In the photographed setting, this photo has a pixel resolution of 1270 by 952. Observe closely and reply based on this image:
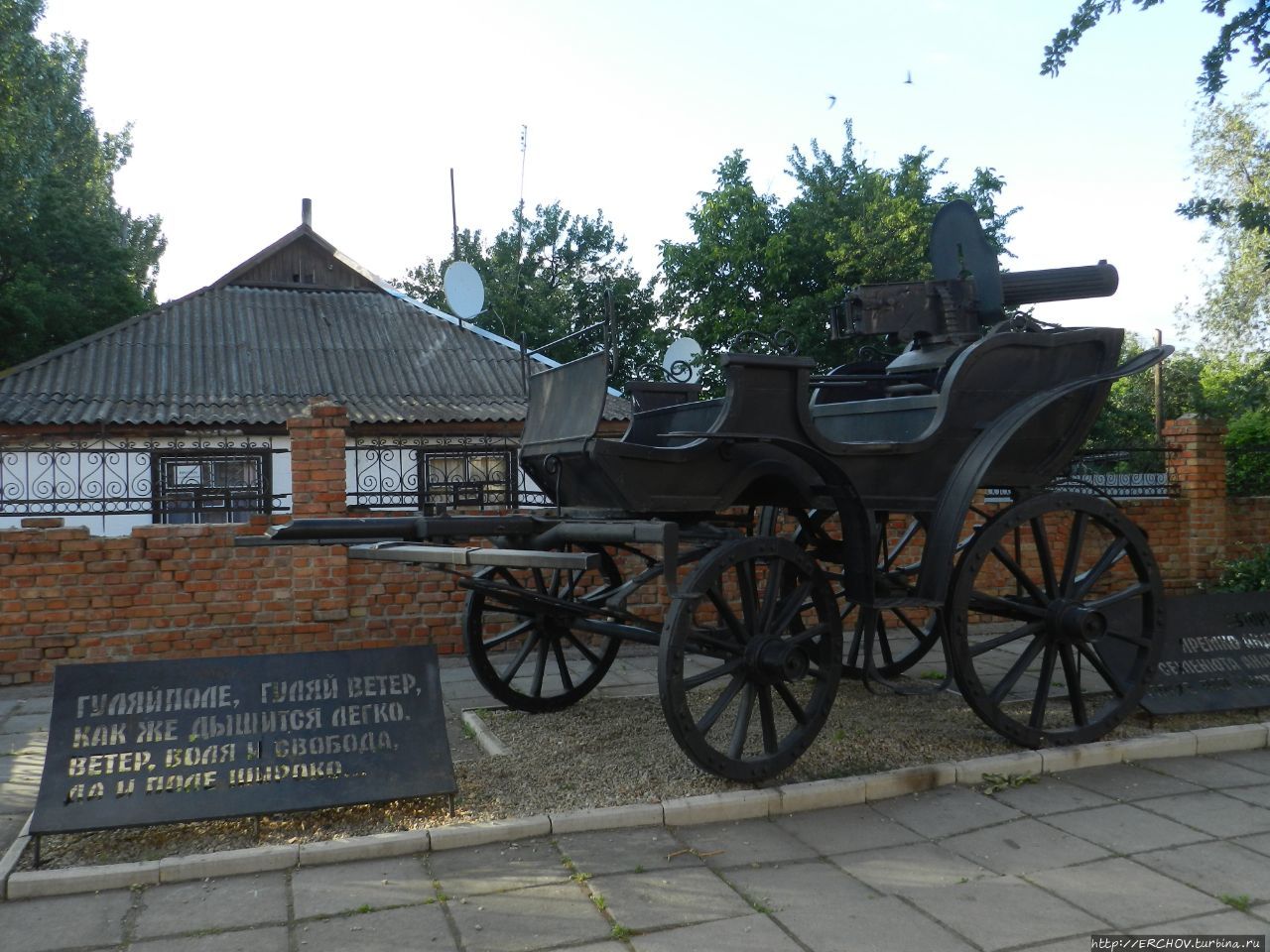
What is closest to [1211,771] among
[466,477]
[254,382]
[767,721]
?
[767,721]

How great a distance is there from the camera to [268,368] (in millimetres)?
18078

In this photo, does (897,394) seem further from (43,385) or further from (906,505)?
(43,385)

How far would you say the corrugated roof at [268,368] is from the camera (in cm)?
1591

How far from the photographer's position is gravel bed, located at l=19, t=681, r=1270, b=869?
406 cm

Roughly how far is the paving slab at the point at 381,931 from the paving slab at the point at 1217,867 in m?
2.54

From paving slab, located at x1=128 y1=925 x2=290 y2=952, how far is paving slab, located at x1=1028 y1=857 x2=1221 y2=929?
2.54 metres

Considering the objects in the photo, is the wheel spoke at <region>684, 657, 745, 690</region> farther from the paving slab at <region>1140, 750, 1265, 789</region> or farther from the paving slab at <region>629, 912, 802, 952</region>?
the paving slab at <region>1140, 750, 1265, 789</region>

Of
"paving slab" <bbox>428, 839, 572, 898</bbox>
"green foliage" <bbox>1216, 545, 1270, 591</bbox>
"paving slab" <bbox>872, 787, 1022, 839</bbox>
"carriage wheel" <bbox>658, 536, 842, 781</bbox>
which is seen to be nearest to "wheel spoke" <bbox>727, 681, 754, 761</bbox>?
"carriage wheel" <bbox>658, 536, 842, 781</bbox>

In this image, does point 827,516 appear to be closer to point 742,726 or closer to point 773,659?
point 773,659

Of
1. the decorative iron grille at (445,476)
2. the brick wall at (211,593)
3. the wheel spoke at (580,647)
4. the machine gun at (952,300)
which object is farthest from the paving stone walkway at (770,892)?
the decorative iron grille at (445,476)

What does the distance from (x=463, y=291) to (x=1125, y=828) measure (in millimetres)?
7129

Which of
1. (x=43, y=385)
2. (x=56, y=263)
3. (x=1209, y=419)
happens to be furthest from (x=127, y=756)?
(x=56, y=263)

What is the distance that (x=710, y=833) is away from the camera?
4.16 m

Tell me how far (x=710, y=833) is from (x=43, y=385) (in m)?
15.8
